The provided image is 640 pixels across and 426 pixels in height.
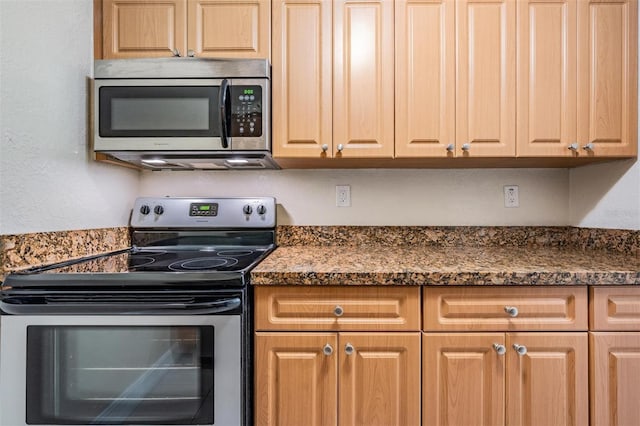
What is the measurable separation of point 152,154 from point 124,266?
51 centimetres

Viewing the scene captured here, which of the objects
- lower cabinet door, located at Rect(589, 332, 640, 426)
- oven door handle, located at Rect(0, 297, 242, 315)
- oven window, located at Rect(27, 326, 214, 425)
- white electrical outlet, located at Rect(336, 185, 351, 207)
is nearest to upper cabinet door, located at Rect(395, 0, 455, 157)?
white electrical outlet, located at Rect(336, 185, 351, 207)

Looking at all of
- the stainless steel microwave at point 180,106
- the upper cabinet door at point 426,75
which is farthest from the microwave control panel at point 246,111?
the upper cabinet door at point 426,75

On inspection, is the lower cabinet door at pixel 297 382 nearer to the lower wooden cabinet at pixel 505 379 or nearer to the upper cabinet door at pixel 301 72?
the lower wooden cabinet at pixel 505 379

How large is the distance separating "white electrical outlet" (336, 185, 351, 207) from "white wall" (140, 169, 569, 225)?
0.02 meters

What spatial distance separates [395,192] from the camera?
186 centimetres

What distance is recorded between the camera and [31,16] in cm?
118

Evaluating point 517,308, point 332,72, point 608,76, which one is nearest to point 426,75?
point 332,72

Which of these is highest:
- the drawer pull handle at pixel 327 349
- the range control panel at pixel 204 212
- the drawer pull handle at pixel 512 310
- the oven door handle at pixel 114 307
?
the range control panel at pixel 204 212

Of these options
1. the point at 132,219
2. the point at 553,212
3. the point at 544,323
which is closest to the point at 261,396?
the point at 544,323

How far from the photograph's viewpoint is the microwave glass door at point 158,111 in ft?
4.66

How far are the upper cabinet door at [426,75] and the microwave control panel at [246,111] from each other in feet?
1.97

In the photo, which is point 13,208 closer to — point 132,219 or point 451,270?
point 132,219

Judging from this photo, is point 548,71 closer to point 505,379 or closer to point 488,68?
point 488,68

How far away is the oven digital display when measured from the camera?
1.78 m
